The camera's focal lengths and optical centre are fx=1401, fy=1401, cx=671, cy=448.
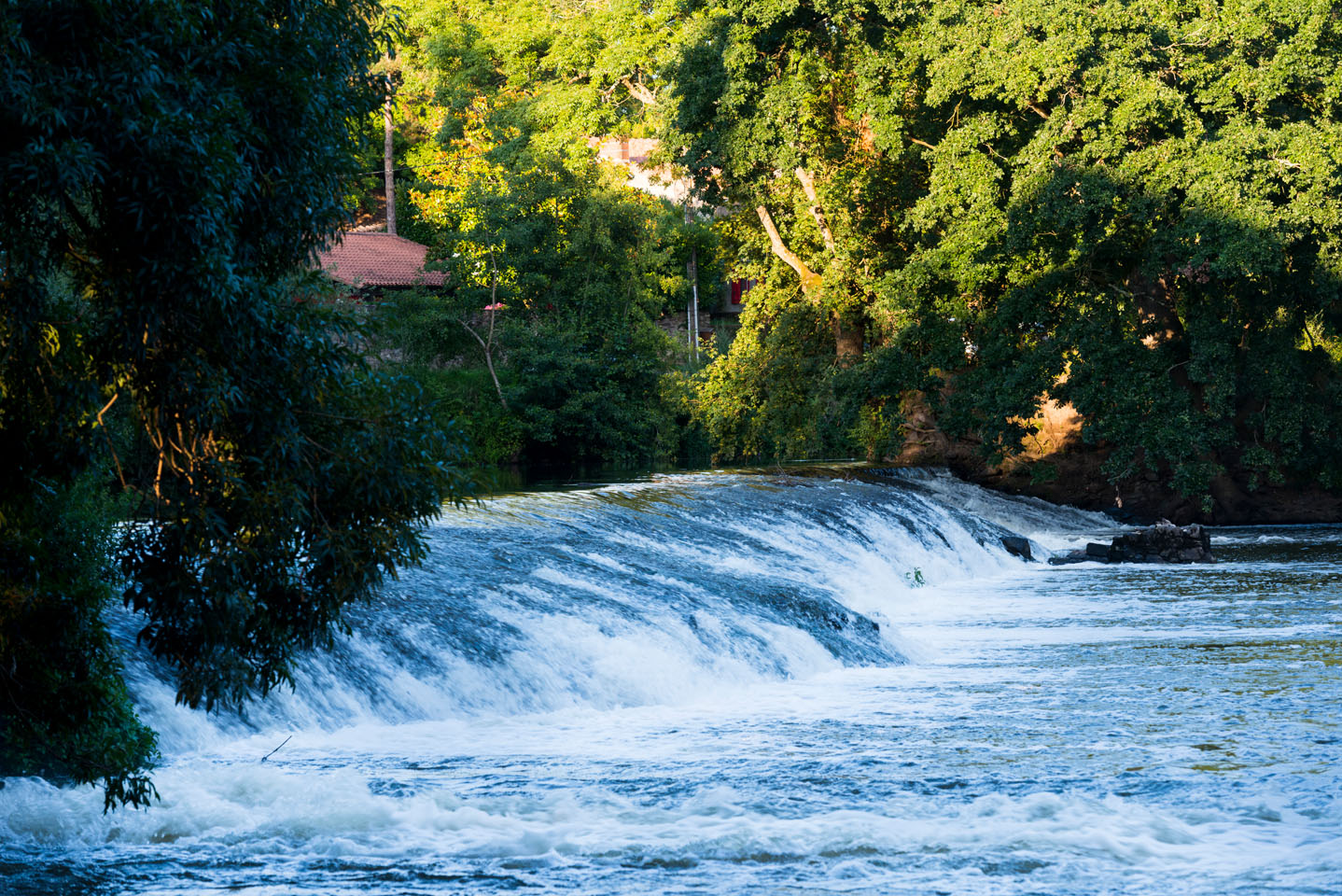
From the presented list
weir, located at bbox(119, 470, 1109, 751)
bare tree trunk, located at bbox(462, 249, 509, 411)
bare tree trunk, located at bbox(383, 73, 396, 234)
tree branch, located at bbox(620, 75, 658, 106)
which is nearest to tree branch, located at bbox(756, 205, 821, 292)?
weir, located at bbox(119, 470, 1109, 751)

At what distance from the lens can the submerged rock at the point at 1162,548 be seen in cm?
2069

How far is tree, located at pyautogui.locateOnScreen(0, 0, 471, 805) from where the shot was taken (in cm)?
570

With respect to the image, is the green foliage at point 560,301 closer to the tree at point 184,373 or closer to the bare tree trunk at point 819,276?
the bare tree trunk at point 819,276

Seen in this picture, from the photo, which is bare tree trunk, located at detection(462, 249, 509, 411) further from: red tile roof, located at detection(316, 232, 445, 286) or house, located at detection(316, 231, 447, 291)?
red tile roof, located at detection(316, 232, 445, 286)

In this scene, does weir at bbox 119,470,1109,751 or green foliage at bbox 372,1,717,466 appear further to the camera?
green foliage at bbox 372,1,717,466

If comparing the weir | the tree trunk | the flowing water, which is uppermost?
the tree trunk

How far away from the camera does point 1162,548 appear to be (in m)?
20.9

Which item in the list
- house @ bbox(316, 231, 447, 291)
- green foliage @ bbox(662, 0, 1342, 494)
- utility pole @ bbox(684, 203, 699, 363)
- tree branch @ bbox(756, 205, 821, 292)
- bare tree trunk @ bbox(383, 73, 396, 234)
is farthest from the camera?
utility pole @ bbox(684, 203, 699, 363)

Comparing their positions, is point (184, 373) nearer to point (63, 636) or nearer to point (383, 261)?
point (63, 636)

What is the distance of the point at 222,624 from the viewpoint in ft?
20.8

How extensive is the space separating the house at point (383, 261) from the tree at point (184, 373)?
117ft

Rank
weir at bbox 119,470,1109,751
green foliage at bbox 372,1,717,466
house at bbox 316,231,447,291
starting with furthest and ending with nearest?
1. house at bbox 316,231,447,291
2. green foliage at bbox 372,1,717,466
3. weir at bbox 119,470,1109,751

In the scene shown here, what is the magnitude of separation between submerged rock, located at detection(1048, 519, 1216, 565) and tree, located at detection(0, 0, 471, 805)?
16.1 m

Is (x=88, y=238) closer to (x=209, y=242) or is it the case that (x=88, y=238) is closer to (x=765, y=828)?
(x=209, y=242)
